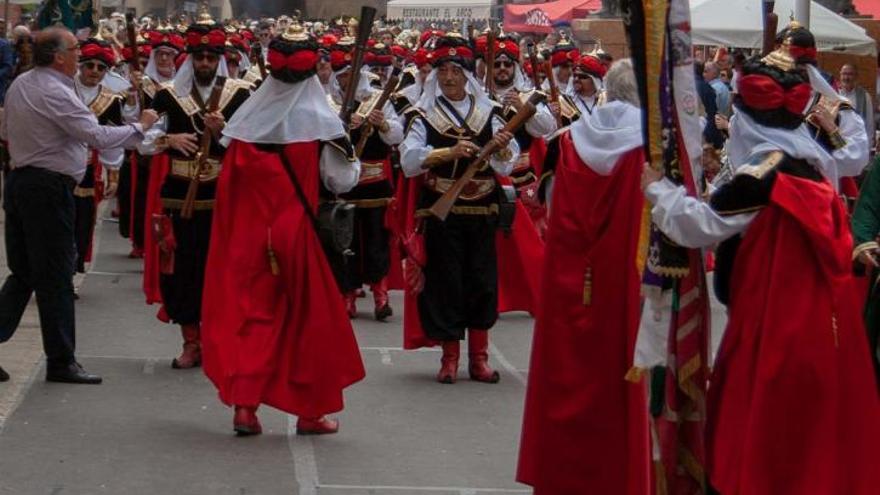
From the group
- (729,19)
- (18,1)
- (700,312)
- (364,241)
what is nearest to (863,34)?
(729,19)

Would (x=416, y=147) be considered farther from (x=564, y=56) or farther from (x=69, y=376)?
(x=564, y=56)

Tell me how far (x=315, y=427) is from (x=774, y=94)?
3.70m

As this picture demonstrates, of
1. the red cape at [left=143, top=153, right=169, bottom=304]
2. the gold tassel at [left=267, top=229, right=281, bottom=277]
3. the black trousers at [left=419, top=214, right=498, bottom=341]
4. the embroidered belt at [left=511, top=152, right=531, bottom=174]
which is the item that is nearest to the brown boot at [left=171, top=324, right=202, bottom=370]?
the red cape at [left=143, top=153, right=169, bottom=304]

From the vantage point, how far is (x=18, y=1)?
92.3 feet

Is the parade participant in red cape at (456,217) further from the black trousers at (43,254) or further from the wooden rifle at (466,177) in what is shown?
the black trousers at (43,254)

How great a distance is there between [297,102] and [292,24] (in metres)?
0.60

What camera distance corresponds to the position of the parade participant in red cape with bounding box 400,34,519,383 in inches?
445

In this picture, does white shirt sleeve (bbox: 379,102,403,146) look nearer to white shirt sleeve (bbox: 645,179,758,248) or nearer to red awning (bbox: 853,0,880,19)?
white shirt sleeve (bbox: 645,179,758,248)

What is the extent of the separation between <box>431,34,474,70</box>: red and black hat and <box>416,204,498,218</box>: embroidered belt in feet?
2.72

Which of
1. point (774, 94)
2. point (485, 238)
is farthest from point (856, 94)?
point (774, 94)

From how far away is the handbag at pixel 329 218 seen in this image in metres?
9.30

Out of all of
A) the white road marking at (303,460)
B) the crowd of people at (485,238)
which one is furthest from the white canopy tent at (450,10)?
the white road marking at (303,460)

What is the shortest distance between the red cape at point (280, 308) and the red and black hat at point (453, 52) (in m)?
2.20

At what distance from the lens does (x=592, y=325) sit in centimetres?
762
